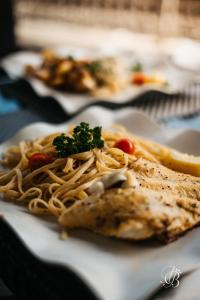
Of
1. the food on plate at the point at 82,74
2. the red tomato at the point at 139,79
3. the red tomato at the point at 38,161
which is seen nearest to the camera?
the red tomato at the point at 38,161

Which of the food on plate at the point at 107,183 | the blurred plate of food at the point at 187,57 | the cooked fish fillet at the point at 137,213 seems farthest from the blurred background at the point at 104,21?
the cooked fish fillet at the point at 137,213

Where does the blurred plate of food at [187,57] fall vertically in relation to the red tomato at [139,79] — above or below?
above

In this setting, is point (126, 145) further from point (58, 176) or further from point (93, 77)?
point (93, 77)

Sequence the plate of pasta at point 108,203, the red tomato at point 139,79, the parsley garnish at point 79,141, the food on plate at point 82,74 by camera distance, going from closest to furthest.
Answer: the plate of pasta at point 108,203, the parsley garnish at point 79,141, the food on plate at point 82,74, the red tomato at point 139,79

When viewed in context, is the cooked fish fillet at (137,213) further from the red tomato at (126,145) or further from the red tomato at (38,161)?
the red tomato at (38,161)

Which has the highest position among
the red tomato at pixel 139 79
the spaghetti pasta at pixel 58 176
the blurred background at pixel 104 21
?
the spaghetti pasta at pixel 58 176

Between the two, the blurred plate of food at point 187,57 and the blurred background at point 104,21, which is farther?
the blurred background at point 104,21

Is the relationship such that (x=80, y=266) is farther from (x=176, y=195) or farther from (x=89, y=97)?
(x=89, y=97)
